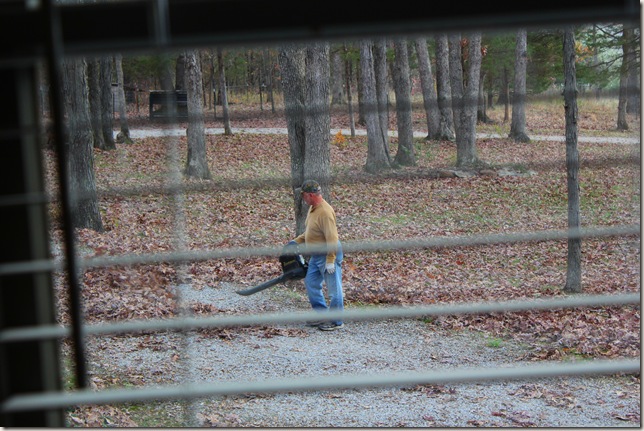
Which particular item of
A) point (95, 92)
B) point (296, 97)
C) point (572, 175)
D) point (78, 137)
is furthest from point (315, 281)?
point (95, 92)

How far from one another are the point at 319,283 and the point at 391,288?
1.61 m

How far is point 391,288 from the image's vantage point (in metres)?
10.4

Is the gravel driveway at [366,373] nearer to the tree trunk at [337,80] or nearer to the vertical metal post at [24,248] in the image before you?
the vertical metal post at [24,248]

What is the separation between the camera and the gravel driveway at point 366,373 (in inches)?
269

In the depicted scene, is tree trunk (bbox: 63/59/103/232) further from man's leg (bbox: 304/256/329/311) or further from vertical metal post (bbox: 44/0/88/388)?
vertical metal post (bbox: 44/0/88/388)

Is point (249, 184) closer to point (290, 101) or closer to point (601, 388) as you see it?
point (601, 388)

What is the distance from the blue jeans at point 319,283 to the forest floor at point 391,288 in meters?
0.37

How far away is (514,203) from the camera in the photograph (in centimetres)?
1052

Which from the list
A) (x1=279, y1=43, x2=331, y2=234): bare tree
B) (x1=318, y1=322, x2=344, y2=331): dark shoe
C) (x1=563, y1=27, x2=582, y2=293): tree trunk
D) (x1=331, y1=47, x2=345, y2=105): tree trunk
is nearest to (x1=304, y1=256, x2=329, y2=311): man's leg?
(x1=318, y1=322, x2=344, y2=331): dark shoe

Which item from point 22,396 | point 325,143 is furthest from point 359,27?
point 325,143

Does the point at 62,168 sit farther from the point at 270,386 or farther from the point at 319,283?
the point at 319,283

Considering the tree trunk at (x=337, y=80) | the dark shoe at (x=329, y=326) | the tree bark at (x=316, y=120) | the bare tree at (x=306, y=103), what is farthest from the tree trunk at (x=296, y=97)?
the tree trunk at (x=337, y=80)

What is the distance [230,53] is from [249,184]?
25.3 meters

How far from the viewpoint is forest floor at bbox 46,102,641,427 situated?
22.7ft
